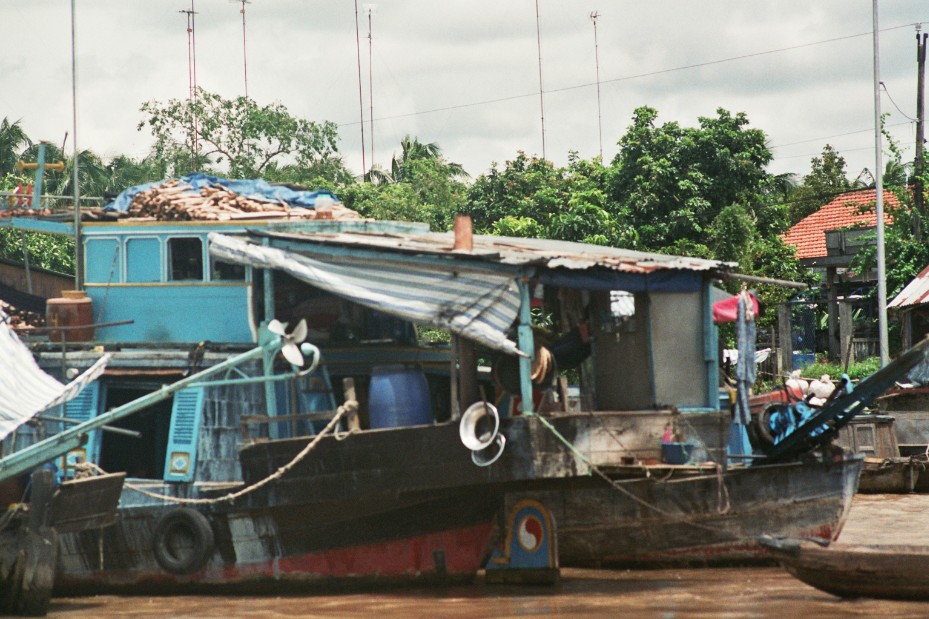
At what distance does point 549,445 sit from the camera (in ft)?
35.4

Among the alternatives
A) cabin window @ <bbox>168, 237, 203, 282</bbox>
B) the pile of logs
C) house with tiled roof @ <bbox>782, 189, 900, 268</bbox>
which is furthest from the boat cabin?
house with tiled roof @ <bbox>782, 189, 900, 268</bbox>

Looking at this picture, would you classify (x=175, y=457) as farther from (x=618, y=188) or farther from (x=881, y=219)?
(x=618, y=188)

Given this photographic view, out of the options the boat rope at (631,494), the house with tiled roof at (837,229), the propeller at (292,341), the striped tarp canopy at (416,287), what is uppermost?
the house with tiled roof at (837,229)

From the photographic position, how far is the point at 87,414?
1302 cm

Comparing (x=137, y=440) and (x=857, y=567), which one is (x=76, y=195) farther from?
(x=857, y=567)

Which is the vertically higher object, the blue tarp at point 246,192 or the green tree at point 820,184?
the green tree at point 820,184

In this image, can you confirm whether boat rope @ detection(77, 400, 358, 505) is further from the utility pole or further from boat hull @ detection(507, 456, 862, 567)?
the utility pole

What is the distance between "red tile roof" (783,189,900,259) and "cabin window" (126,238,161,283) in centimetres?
2485

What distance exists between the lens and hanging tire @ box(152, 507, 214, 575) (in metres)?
12.0

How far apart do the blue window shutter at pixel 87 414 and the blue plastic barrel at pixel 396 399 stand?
3.11 meters

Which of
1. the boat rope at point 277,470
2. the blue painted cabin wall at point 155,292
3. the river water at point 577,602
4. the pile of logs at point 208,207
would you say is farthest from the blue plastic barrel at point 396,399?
the pile of logs at point 208,207

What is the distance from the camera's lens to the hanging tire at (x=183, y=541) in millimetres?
12023

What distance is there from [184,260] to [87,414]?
192 centimetres

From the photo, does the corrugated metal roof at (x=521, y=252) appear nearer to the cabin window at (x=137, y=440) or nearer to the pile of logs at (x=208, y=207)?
the pile of logs at (x=208, y=207)
